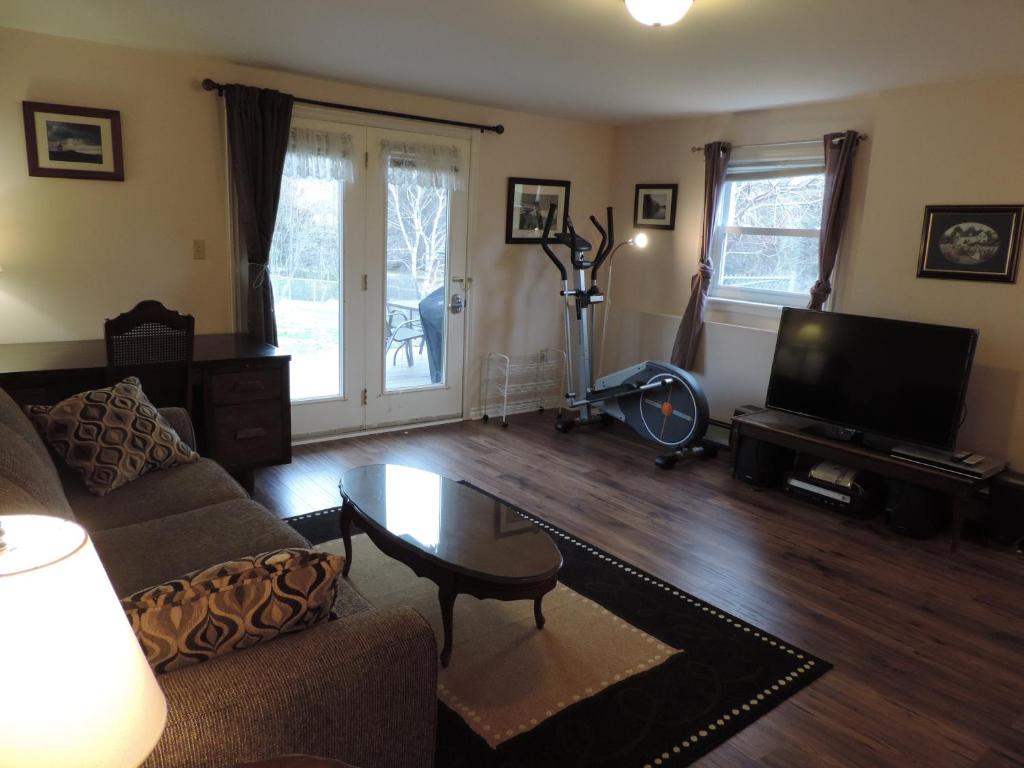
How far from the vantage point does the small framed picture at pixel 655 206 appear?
17.4ft

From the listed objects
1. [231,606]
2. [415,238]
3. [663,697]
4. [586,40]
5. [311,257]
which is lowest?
[663,697]

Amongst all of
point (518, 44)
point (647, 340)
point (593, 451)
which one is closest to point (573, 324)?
point (647, 340)

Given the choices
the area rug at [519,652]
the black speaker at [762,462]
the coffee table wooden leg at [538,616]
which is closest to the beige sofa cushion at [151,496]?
the area rug at [519,652]

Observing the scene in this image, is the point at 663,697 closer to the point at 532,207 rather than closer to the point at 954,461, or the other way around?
the point at 954,461

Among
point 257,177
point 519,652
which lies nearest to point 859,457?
point 519,652

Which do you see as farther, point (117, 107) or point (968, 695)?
point (117, 107)

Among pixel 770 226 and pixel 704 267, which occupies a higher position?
pixel 770 226

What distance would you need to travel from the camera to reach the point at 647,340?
560 centimetres

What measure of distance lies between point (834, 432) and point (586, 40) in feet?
8.49

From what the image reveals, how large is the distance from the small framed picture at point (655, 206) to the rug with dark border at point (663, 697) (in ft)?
10.3

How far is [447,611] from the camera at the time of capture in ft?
7.57

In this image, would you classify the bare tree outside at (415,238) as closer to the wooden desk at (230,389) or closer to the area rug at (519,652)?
the wooden desk at (230,389)

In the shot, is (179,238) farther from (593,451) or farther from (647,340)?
(647,340)

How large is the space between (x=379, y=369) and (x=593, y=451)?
1618 mm
